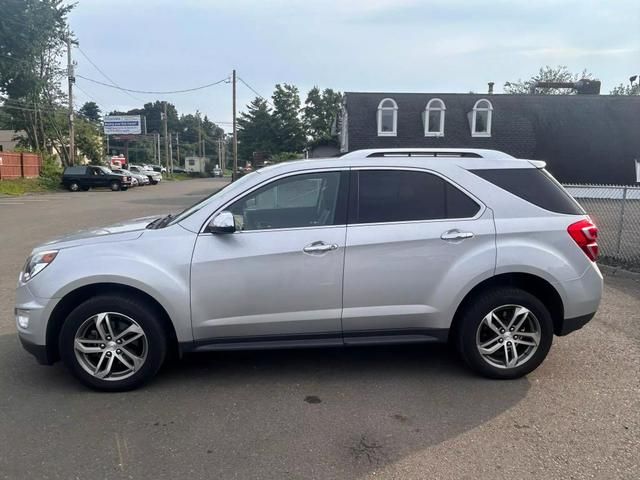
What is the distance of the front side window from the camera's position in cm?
396

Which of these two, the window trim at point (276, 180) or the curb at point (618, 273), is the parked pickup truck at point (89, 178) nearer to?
the curb at point (618, 273)

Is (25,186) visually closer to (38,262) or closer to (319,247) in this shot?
(38,262)

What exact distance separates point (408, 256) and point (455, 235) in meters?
0.41

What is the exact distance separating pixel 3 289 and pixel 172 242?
4457mm

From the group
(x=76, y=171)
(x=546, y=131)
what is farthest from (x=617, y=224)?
(x=76, y=171)

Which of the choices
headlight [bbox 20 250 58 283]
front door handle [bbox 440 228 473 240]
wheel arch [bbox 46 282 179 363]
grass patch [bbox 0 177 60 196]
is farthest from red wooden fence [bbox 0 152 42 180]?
front door handle [bbox 440 228 473 240]

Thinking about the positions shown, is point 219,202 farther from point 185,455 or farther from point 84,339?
point 185,455

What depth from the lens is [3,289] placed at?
6859mm

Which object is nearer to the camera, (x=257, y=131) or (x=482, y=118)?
(x=482, y=118)

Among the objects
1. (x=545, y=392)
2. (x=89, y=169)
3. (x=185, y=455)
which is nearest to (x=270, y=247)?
(x=185, y=455)

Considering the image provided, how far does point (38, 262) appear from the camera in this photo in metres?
3.84

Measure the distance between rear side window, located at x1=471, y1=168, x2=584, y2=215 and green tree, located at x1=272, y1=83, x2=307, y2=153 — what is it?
69.6 meters

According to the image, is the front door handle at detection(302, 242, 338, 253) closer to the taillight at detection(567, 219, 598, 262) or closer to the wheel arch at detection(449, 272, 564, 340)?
the wheel arch at detection(449, 272, 564, 340)

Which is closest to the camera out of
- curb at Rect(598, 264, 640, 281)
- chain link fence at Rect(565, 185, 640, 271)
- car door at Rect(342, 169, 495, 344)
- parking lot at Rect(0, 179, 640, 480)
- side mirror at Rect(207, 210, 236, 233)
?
parking lot at Rect(0, 179, 640, 480)
